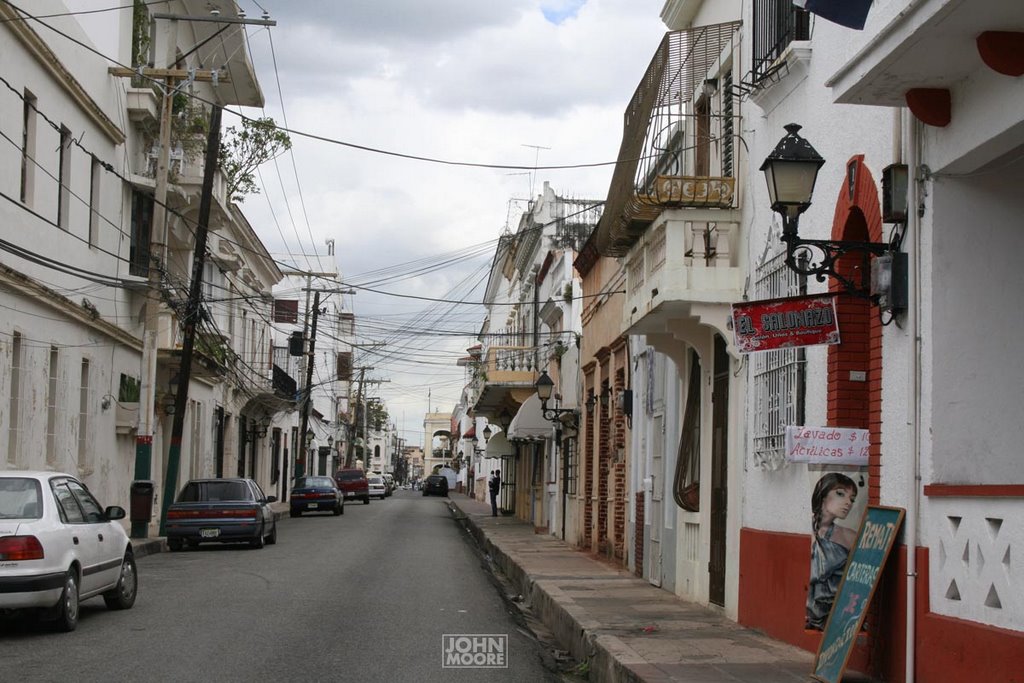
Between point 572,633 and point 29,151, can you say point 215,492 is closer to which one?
point 29,151

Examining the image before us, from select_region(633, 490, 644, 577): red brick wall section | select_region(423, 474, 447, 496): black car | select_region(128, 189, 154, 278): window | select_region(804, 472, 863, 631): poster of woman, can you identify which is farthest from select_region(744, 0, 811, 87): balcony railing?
select_region(423, 474, 447, 496): black car

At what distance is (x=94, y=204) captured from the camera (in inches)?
1104

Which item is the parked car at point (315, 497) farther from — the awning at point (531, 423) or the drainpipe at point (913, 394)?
the drainpipe at point (913, 394)

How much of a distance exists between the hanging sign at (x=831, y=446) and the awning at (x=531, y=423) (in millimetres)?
24226

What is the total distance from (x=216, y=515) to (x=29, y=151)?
312 inches

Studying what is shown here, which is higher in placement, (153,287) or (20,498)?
(153,287)

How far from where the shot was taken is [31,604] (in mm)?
11648

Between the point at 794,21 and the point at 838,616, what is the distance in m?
5.52

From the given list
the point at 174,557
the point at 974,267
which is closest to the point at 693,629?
the point at 974,267

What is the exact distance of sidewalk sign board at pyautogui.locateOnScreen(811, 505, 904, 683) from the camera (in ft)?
26.9

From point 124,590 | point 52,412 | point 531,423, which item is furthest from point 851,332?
point 531,423

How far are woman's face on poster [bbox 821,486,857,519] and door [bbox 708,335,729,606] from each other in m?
4.80

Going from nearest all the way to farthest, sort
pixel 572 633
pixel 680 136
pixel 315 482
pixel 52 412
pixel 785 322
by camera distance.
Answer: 1. pixel 785 322
2. pixel 572 633
3. pixel 680 136
4. pixel 52 412
5. pixel 315 482

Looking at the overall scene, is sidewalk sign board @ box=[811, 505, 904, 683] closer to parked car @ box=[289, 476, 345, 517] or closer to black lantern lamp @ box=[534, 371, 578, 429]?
black lantern lamp @ box=[534, 371, 578, 429]
